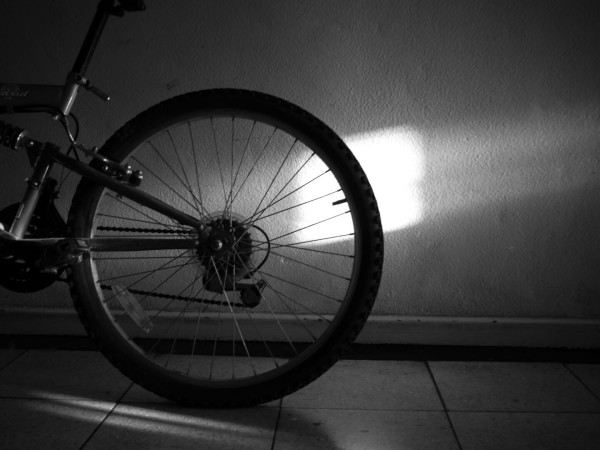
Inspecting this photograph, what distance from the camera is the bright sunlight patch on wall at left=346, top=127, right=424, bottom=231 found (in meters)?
1.79

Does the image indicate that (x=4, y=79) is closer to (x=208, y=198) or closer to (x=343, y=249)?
(x=208, y=198)

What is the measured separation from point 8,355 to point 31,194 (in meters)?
0.57

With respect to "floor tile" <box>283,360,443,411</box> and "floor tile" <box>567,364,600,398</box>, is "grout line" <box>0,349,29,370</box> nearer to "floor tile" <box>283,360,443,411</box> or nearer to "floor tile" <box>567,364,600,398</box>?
"floor tile" <box>283,360,443,411</box>

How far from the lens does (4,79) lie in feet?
6.08

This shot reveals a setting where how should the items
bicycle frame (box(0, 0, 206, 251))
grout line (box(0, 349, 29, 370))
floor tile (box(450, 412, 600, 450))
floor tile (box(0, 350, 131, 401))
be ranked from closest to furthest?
floor tile (box(450, 412, 600, 450)), bicycle frame (box(0, 0, 206, 251)), floor tile (box(0, 350, 131, 401)), grout line (box(0, 349, 29, 370))

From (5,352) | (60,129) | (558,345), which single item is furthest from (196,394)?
(558,345)

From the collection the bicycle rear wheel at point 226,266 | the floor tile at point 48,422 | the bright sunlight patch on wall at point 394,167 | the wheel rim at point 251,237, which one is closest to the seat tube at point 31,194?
the bicycle rear wheel at point 226,266

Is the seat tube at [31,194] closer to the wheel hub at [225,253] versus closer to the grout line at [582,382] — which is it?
the wheel hub at [225,253]

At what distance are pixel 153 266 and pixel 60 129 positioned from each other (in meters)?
0.49

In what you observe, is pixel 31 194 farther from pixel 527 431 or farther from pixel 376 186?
pixel 527 431

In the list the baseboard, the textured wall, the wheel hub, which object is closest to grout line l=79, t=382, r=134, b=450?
the wheel hub

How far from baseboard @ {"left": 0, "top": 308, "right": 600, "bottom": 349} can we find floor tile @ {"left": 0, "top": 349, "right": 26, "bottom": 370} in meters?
0.71

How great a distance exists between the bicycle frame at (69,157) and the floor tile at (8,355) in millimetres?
461

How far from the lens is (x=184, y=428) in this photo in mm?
1437
